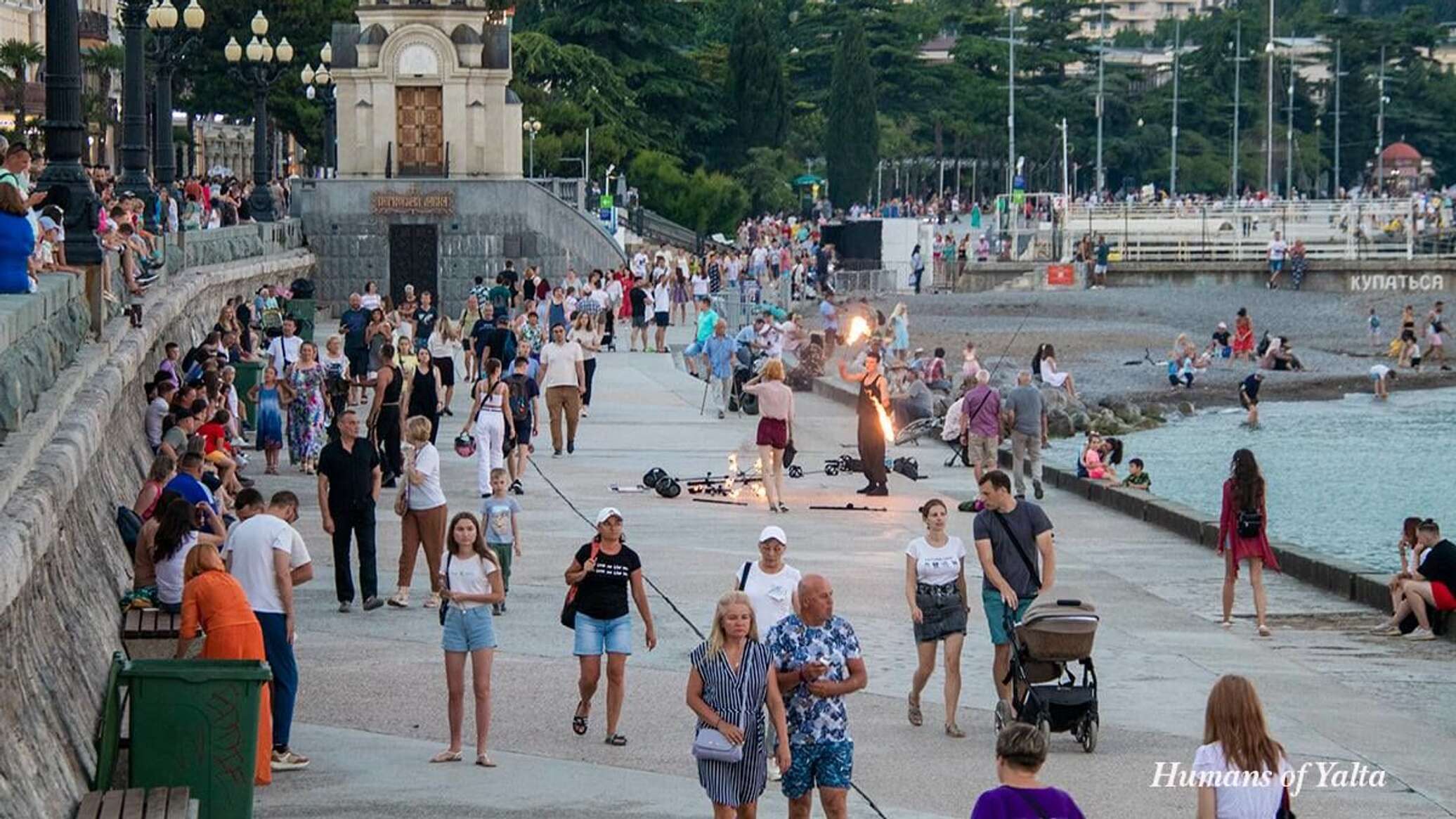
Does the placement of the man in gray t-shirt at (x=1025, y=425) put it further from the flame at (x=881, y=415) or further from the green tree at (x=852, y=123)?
the green tree at (x=852, y=123)

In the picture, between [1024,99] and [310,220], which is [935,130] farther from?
[310,220]

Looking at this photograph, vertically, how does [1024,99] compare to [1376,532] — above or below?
above

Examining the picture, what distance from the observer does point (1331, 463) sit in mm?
42844

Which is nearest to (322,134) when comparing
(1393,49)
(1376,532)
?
(1376,532)

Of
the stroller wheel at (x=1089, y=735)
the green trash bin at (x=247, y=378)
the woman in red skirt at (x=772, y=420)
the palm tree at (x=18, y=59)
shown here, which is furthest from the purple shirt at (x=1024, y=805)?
the palm tree at (x=18, y=59)

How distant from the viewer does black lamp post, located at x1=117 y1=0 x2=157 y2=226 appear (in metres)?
29.3

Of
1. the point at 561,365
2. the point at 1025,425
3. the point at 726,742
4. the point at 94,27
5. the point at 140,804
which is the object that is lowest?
the point at 140,804

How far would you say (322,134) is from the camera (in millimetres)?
77312

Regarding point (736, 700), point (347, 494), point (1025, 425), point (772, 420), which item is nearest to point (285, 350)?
point (772, 420)

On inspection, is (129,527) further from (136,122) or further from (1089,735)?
(136,122)

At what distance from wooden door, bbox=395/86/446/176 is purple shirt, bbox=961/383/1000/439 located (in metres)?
33.4

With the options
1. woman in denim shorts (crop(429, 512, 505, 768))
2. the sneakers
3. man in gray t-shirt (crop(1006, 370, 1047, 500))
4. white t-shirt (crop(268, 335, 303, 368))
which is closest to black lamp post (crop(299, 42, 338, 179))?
white t-shirt (crop(268, 335, 303, 368))

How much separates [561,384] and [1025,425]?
5817 millimetres

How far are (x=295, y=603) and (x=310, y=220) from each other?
127 feet
